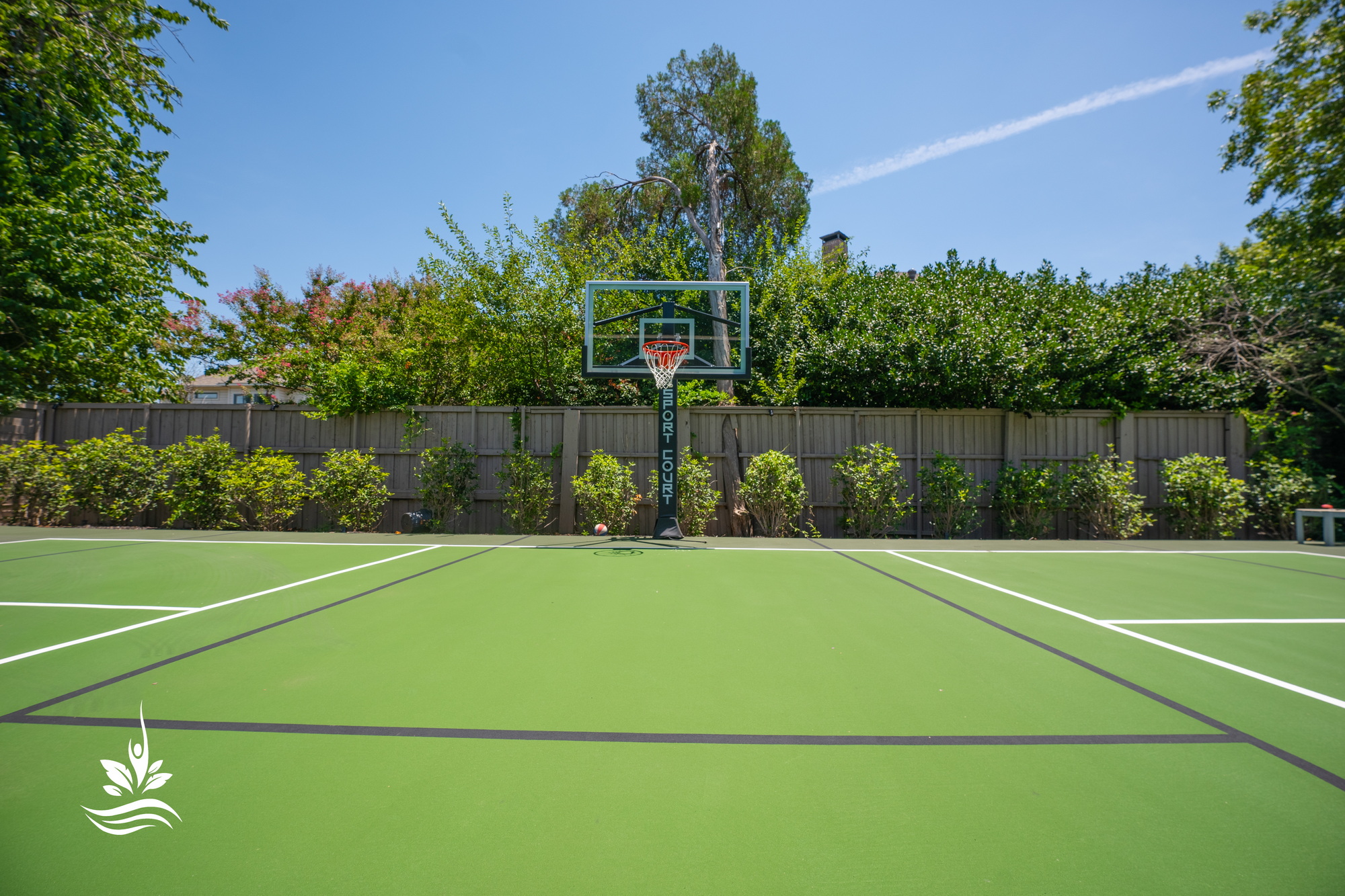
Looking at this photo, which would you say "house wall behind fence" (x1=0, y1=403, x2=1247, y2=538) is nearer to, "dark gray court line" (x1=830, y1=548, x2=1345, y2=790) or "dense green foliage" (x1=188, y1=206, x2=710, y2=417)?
"dense green foliage" (x1=188, y1=206, x2=710, y2=417)

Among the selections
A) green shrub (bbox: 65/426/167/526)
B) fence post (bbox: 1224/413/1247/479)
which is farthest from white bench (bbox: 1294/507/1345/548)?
green shrub (bbox: 65/426/167/526)

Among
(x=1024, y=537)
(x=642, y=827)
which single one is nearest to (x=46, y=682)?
(x=642, y=827)

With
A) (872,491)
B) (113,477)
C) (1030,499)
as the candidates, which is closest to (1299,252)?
(1030,499)

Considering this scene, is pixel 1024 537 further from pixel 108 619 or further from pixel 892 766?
pixel 108 619

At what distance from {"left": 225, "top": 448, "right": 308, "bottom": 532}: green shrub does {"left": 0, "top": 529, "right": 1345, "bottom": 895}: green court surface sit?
3.99m

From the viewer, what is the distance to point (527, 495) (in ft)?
26.6

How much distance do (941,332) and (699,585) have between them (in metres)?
6.31

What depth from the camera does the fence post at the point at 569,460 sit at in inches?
324

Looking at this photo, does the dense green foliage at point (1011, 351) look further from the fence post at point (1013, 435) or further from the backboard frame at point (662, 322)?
the backboard frame at point (662, 322)

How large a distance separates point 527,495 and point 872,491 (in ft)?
15.5

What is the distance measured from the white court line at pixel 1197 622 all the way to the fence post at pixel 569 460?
6264mm

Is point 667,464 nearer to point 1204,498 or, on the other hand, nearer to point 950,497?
point 950,497

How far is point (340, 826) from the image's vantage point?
56.1 inches

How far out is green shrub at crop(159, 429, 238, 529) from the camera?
7.75 metres
